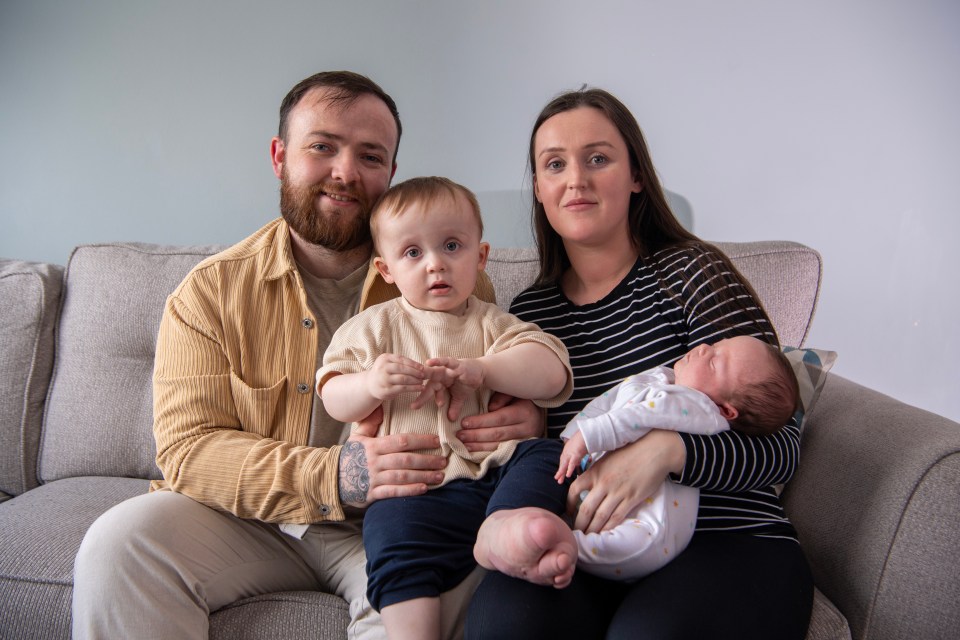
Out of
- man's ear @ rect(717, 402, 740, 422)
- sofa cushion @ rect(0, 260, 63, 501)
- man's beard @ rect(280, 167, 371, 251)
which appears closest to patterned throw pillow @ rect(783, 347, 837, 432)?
man's ear @ rect(717, 402, 740, 422)

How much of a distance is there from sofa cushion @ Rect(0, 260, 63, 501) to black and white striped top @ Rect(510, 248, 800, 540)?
1.37m

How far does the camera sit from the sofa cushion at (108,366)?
1863 millimetres

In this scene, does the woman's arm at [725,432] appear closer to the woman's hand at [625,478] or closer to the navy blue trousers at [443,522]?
the woman's hand at [625,478]

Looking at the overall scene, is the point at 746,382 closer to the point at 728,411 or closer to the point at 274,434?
the point at 728,411

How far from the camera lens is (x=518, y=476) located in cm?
122

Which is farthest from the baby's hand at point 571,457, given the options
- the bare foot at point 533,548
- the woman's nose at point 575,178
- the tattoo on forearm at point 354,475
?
the woman's nose at point 575,178

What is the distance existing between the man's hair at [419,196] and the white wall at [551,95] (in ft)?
3.27

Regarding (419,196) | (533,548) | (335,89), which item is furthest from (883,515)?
(335,89)

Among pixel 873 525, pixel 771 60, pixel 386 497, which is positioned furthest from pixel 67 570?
pixel 771 60

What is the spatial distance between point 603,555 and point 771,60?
1.87 m

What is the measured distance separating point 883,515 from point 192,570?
1258mm

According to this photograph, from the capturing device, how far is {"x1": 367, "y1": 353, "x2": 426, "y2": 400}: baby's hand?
3.86 ft

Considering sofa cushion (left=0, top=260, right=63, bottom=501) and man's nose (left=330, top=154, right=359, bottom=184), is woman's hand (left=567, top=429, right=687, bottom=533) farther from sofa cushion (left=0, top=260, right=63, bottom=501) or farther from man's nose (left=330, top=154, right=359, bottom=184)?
sofa cushion (left=0, top=260, right=63, bottom=501)

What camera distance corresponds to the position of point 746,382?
1.25 metres
